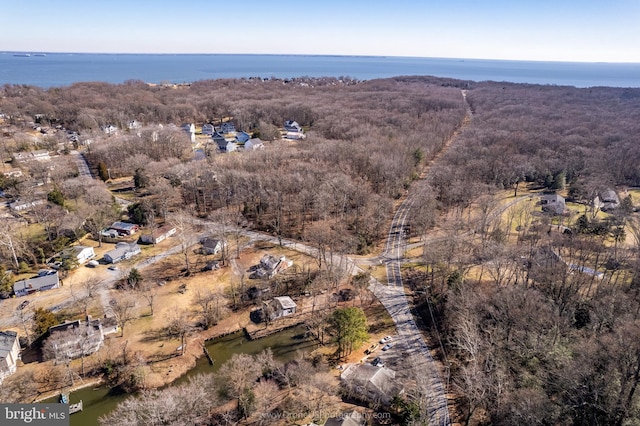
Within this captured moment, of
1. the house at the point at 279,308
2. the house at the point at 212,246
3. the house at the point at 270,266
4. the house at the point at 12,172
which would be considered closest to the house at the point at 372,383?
the house at the point at 279,308

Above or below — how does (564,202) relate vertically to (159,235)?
above

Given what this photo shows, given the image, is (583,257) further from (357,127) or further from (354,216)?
(357,127)

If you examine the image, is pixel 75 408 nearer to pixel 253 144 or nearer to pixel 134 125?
pixel 253 144

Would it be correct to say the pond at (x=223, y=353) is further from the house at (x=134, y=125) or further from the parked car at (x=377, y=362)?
the house at (x=134, y=125)

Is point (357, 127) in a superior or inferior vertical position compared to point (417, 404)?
superior

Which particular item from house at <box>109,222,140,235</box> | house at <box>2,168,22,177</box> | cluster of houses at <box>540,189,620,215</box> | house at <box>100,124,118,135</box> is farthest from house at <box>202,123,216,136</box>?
cluster of houses at <box>540,189,620,215</box>

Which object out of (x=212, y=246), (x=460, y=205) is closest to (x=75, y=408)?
(x=212, y=246)

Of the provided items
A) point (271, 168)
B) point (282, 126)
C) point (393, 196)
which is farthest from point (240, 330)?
point (282, 126)
